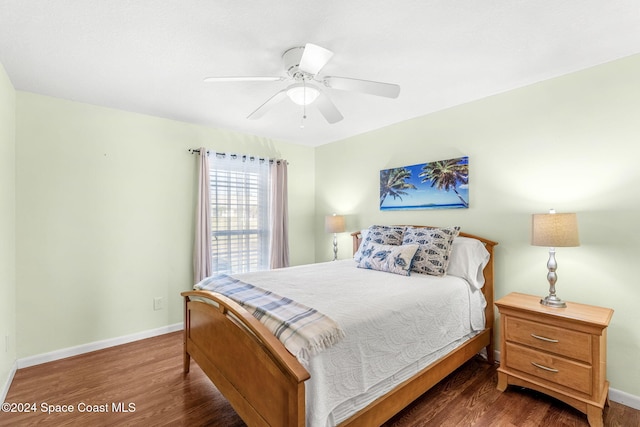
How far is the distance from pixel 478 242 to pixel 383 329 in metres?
1.55

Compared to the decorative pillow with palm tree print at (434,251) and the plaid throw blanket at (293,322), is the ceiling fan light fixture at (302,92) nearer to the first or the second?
the plaid throw blanket at (293,322)

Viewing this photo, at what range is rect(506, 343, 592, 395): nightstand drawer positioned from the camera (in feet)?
6.27

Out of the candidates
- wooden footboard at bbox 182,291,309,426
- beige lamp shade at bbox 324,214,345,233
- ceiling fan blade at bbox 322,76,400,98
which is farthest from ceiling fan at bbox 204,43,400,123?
beige lamp shade at bbox 324,214,345,233

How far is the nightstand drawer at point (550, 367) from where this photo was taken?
191 cm

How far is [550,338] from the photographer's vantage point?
205 centimetres

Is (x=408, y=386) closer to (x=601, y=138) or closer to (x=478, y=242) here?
(x=478, y=242)

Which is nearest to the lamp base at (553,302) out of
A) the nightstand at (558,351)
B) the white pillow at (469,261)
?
the nightstand at (558,351)

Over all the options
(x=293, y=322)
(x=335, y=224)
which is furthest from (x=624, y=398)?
(x=335, y=224)

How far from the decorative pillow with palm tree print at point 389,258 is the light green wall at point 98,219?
7.04ft

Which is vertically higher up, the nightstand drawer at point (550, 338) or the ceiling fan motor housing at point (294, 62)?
the ceiling fan motor housing at point (294, 62)

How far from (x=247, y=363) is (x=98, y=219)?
243 centimetres

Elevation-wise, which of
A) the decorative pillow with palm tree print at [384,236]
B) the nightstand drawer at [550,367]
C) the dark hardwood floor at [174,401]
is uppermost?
the decorative pillow with palm tree print at [384,236]

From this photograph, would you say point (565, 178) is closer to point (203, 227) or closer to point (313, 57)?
point (313, 57)

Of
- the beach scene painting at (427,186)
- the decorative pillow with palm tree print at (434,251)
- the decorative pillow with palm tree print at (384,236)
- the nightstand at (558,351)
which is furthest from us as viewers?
the decorative pillow with palm tree print at (384,236)
